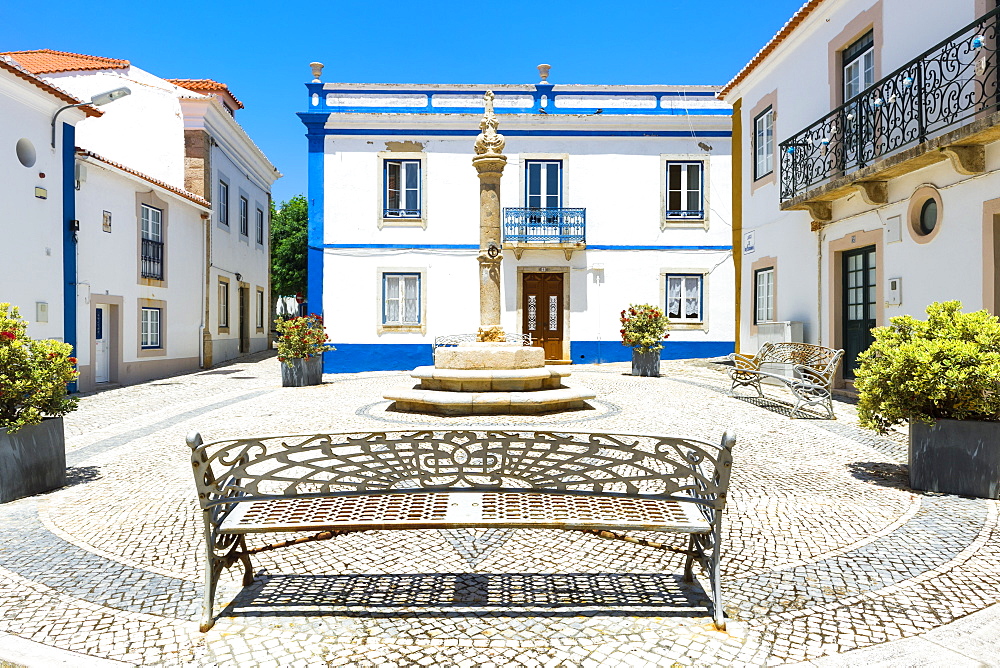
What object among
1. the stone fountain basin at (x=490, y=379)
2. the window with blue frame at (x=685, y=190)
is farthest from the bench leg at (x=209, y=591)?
the window with blue frame at (x=685, y=190)

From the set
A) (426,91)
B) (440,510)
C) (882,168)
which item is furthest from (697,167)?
(440,510)

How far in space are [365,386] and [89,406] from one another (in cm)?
473

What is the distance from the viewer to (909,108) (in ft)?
27.4

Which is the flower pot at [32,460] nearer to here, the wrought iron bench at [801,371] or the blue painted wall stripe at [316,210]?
the wrought iron bench at [801,371]

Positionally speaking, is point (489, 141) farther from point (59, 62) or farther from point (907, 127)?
point (59, 62)

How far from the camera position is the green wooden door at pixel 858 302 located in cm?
986

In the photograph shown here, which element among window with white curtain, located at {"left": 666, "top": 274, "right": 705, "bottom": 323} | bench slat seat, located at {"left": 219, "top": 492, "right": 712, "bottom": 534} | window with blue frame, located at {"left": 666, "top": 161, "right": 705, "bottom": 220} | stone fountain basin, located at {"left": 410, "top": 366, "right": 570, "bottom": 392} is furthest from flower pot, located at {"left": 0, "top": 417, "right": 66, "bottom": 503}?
window with blue frame, located at {"left": 666, "top": 161, "right": 705, "bottom": 220}

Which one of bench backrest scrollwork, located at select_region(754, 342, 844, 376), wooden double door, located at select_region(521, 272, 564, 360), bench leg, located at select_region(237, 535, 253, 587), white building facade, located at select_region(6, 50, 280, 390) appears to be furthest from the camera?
wooden double door, located at select_region(521, 272, 564, 360)

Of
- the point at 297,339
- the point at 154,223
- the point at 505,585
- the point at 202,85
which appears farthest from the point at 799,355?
the point at 202,85

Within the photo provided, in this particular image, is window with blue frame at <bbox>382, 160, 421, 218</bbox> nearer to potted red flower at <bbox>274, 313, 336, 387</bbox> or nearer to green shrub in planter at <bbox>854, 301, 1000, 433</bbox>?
potted red flower at <bbox>274, 313, 336, 387</bbox>

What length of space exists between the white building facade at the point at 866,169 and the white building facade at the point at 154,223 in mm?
13916

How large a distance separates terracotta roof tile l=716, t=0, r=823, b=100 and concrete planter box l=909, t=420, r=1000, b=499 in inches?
364

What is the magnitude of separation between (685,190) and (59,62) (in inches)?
739

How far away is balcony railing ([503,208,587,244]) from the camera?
57.2ft
